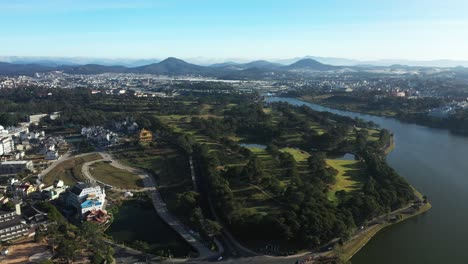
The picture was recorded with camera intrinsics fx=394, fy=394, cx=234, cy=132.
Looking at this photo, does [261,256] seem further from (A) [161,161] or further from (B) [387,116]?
(B) [387,116]

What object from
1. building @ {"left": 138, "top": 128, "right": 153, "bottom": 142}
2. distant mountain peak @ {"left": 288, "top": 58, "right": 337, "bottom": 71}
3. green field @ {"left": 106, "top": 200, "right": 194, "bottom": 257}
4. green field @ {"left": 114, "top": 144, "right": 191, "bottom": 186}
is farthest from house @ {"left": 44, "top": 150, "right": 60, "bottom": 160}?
distant mountain peak @ {"left": 288, "top": 58, "right": 337, "bottom": 71}

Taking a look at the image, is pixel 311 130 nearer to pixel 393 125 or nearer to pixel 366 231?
pixel 393 125

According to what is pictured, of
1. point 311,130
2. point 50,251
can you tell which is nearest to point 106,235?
point 50,251

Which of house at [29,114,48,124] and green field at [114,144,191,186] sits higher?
house at [29,114,48,124]

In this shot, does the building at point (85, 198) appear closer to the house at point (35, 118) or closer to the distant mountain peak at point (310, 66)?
the house at point (35, 118)

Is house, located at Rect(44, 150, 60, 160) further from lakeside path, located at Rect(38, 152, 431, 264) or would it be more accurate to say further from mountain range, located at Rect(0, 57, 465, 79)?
mountain range, located at Rect(0, 57, 465, 79)

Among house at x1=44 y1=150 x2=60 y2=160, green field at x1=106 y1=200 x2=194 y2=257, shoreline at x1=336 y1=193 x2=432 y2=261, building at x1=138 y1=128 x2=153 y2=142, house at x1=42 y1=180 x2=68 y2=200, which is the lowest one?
green field at x1=106 y1=200 x2=194 y2=257
